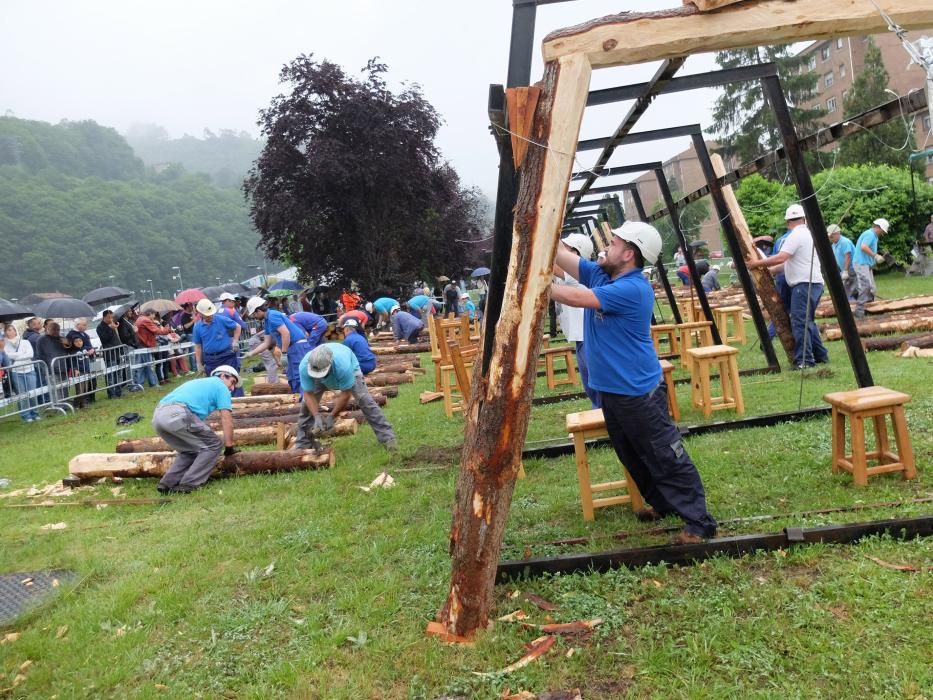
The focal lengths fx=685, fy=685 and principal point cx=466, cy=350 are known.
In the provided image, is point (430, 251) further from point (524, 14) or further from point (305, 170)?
point (524, 14)

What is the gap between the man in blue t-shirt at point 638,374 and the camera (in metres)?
3.97

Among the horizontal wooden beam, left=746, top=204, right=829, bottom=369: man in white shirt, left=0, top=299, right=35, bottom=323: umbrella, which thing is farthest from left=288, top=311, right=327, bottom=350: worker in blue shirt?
the horizontal wooden beam

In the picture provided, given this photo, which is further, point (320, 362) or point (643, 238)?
point (320, 362)

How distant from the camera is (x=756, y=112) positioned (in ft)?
127

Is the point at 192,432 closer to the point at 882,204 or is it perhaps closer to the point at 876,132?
the point at 882,204

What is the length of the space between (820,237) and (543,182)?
4.00 metres

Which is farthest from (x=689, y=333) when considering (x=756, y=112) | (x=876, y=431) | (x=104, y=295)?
(x=756, y=112)

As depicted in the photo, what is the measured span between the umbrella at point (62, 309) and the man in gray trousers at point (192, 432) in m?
10.5

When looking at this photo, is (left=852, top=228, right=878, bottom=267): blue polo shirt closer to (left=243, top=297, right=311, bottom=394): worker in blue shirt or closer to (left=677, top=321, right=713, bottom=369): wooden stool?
(left=677, top=321, right=713, bottom=369): wooden stool

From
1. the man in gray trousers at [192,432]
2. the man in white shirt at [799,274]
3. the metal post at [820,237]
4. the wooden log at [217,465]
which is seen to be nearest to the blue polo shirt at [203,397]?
the man in gray trousers at [192,432]

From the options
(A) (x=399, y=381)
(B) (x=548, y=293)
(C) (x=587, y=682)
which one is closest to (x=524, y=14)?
(B) (x=548, y=293)

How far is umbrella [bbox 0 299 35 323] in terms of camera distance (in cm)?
1312

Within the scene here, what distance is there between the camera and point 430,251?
91.9 feet

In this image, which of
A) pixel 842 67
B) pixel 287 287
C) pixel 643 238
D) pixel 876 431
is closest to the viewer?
pixel 643 238
